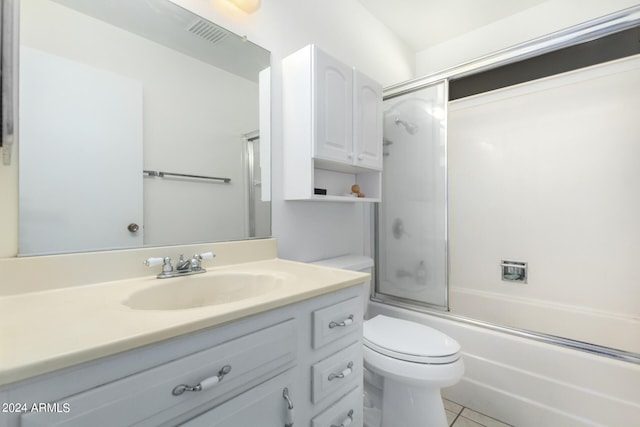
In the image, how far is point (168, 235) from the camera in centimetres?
112

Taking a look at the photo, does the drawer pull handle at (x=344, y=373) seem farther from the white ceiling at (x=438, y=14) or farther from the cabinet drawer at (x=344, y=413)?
the white ceiling at (x=438, y=14)

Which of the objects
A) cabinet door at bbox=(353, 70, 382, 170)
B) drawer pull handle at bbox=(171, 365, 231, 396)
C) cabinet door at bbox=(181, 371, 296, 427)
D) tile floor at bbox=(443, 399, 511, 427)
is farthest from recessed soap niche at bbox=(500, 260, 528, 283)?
drawer pull handle at bbox=(171, 365, 231, 396)

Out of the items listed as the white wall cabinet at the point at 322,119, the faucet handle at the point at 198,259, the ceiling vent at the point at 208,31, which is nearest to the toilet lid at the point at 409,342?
the white wall cabinet at the point at 322,119

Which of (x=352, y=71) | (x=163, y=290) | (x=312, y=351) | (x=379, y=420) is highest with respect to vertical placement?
(x=352, y=71)

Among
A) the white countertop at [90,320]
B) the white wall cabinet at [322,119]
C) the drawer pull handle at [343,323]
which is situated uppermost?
the white wall cabinet at [322,119]

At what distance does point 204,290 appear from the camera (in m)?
1.08

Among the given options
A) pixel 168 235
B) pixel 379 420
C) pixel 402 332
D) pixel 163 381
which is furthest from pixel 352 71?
pixel 379 420

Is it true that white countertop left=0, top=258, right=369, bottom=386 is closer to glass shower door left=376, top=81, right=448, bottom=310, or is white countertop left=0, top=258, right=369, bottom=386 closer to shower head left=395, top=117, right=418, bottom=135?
glass shower door left=376, top=81, right=448, bottom=310

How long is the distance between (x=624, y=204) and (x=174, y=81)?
2.66 m

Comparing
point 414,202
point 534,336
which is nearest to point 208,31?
point 414,202

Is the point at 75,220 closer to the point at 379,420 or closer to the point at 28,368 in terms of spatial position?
the point at 28,368

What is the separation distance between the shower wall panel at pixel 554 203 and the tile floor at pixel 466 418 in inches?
27.9

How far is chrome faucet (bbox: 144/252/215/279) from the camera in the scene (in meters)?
1.01

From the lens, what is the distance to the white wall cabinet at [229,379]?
0.46 meters
